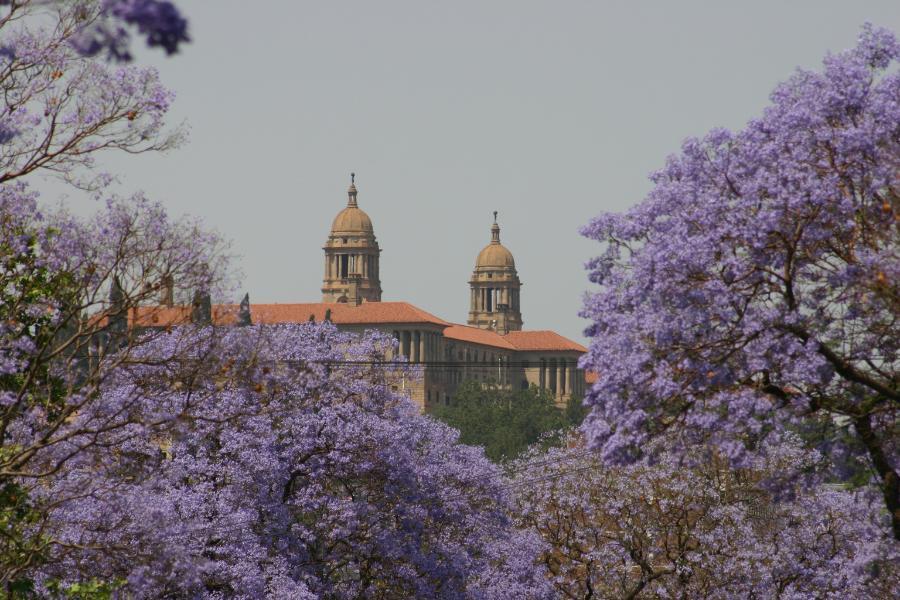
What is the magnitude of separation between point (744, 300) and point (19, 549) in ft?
23.2

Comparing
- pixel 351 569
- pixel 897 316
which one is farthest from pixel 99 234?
pixel 351 569

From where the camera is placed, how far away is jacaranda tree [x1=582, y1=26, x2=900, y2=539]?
1411cm

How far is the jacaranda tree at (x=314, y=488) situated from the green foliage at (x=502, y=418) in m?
109

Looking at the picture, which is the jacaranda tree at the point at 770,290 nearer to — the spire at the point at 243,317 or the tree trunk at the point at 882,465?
the tree trunk at the point at 882,465

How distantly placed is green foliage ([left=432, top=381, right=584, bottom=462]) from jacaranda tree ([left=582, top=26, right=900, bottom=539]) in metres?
126

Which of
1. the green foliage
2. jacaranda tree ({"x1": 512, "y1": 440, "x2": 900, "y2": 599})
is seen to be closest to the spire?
jacaranda tree ({"x1": 512, "y1": 440, "x2": 900, "y2": 599})

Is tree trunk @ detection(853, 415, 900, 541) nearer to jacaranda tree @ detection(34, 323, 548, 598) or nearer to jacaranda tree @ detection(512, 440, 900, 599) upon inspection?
jacaranda tree @ detection(34, 323, 548, 598)

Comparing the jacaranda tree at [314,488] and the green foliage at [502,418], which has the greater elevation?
the green foliage at [502,418]

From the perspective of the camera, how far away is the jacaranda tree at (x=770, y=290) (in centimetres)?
1411

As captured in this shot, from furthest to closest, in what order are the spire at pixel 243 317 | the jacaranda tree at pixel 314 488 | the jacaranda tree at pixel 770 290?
the jacaranda tree at pixel 314 488 → the spire at pixel 243 317 → the jacaranda tree at pixel 770 290

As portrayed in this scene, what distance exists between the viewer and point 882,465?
1471 cm

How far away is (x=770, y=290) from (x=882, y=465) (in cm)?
202

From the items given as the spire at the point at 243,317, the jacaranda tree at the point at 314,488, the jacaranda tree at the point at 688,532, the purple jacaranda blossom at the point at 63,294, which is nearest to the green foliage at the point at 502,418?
the spire at the point at 243,317

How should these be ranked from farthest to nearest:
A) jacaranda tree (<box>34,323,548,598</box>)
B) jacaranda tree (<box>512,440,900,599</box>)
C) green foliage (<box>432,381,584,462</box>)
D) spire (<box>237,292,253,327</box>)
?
green foliage (<box>432,381,584,462</box>) → jacaranda tree (<box>512,440,900,599</box>) → jacaranda tree (<box>34,323,548,598</box>) → spire (<box>237,292,253,327</box>)
